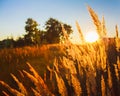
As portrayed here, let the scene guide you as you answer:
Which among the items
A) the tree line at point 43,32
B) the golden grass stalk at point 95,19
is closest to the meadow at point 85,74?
the golden grass stalk at point 95,19

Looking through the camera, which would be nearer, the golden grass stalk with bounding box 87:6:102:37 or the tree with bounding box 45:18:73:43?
the golden grass stalk with bounding box 87:6:102:37

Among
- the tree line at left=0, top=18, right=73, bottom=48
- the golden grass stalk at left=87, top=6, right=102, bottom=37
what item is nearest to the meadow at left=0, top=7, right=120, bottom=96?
the golden grass stalk at left=87, top=6, right=102, bottom=37

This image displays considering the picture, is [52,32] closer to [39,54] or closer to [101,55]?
[39,54]

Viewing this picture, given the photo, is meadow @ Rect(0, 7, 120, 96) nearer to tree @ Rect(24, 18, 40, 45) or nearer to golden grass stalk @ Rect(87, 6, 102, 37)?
golden grass stalk @ Rect(87, 6, 102, 37)

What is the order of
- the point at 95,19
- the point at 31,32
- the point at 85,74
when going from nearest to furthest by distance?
the point at 95,19 < the point at 85,74 < the point at 31,32

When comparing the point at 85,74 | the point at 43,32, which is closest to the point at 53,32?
the point at 43,32

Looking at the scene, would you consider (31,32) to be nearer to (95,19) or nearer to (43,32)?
(43,32)

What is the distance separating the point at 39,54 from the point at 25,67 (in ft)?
9.27

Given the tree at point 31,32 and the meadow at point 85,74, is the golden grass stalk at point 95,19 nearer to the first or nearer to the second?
the meadow at point 85,74

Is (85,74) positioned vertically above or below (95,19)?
below

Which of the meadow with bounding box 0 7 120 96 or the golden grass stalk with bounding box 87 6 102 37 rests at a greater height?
the golden grass stalk with bounding box 87 6 102 37

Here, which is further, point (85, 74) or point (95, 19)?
point (85, 74)

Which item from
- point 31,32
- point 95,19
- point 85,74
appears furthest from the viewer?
point 31,32

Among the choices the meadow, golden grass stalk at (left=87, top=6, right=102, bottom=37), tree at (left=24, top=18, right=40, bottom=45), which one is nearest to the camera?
the meadow
